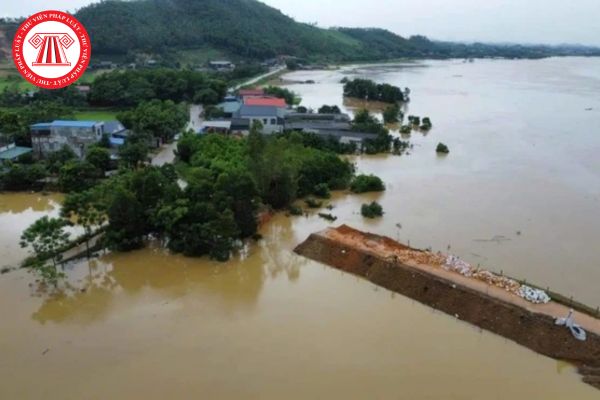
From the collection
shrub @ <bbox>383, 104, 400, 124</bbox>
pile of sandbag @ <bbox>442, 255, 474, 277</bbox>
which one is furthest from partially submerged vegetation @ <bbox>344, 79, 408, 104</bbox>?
pile of sandbag @ <bbox>442, 255, 474, 277</bbox>

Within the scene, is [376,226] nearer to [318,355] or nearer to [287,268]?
[287,268]

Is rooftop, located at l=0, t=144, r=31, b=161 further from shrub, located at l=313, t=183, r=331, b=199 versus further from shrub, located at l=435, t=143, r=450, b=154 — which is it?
shrub, located at l=435, t=143, r=450, b=154

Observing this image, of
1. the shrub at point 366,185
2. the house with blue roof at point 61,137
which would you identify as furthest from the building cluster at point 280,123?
the shrub at point 366,185

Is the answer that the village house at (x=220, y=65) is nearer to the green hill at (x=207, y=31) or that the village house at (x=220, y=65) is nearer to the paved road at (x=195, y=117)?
the green hill at (x=207, y=31)

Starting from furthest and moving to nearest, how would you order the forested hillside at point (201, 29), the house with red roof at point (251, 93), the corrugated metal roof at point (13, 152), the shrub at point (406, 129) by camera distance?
the forested hillside at point (201, 29), the house with red roof at point (251, 93), the shrub at point (406, 129), the corrugated metal roof at point (13, 152)

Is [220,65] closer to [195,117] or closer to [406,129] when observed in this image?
[195,117]

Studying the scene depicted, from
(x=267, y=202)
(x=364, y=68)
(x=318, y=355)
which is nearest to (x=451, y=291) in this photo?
(x=318, y=355)

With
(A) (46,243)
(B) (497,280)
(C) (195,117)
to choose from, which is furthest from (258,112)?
(B) (497,280)
